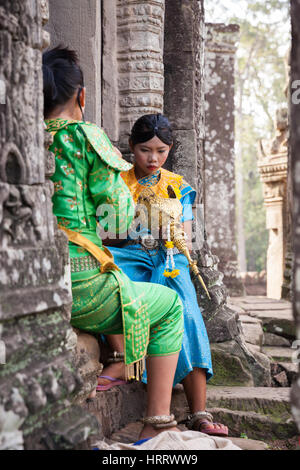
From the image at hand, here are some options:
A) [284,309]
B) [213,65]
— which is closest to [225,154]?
[213,65]

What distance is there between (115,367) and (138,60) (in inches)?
79.6

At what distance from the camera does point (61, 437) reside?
1.54m

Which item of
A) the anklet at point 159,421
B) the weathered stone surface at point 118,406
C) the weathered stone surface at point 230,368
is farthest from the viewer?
the weathered stone surface at point 230,368

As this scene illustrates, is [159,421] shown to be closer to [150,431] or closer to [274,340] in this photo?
[150,431]

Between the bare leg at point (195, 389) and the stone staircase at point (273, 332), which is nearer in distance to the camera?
the bare leg at point (195, 389)

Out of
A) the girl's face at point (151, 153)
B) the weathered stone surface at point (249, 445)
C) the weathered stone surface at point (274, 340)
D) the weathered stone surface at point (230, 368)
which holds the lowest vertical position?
the weathered stone surface at point (274, 340)

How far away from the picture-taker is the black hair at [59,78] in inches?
82.4

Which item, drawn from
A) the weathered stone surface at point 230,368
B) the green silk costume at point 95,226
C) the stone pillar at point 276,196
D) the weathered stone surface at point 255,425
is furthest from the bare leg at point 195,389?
the stone pillar at point 276,196

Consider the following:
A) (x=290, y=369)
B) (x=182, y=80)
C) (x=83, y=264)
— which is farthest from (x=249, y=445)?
(x=182, y=80)

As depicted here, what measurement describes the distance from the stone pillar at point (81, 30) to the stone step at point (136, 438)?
1.88 metres

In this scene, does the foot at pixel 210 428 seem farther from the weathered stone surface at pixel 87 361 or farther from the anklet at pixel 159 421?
the weathered stone surface at pixel 87 361

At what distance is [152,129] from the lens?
112 inches

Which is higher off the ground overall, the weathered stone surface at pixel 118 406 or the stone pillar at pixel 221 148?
the stone pillar at pixel 221 148

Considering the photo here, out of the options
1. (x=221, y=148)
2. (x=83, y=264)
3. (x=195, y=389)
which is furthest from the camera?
(x=221, y=148)
